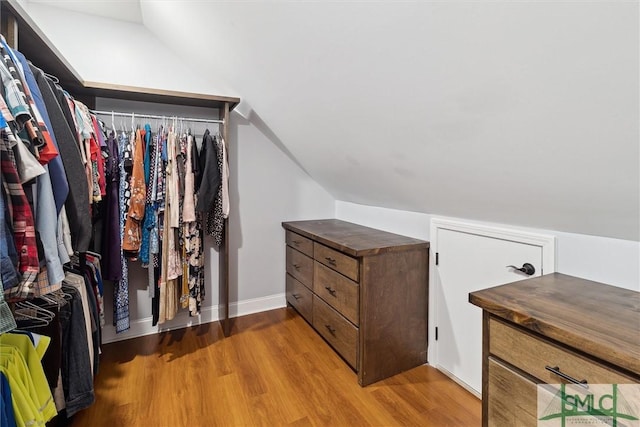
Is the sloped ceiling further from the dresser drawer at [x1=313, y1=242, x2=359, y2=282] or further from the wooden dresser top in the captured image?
the dresser drawer at [x1=313, y1=242, x2=359, y2=282]

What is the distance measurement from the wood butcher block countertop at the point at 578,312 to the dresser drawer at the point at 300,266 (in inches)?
58.3

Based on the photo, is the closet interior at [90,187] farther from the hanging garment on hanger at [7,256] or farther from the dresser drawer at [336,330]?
the dresser drawer at [336,330]

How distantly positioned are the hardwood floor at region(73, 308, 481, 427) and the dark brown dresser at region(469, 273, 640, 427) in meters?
0.65

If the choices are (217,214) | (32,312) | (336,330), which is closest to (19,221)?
(32,312)

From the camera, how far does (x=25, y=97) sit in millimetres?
942

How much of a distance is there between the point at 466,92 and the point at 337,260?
1.28m

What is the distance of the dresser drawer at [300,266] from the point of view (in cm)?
246

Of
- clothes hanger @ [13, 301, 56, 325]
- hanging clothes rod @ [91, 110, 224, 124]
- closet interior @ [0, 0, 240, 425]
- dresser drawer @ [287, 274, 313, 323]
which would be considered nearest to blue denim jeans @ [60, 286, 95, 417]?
closet interior @ [0, 0, 240, 425]

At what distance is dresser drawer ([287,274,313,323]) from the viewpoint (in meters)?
2.48

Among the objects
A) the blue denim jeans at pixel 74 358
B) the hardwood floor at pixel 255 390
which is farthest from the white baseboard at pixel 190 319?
the blue denim jeans at pixel 74 358

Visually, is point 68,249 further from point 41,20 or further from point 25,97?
point 41,20

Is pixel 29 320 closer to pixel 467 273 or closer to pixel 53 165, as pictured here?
pixel 53 165

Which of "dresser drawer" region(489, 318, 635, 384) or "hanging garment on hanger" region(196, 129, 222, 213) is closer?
"dresser drawer" region(489, 318, 635, 384)

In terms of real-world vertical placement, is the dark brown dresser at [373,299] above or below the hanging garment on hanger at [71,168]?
below
